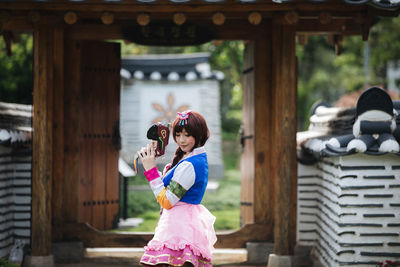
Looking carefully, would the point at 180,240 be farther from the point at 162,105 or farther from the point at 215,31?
the point at 162,105

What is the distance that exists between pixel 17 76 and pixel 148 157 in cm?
1245

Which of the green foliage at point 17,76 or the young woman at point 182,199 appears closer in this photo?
the young woman at point 182,199

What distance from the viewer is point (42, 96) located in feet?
21.1

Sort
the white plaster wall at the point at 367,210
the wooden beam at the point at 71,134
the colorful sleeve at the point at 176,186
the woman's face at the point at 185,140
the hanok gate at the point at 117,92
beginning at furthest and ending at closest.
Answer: the wooden beam at the point at 71,134 < the hanok gate at the point at 117,92 < the white plaster wall at the point at 367,210 < the woman's face at the point at 185,140 < the colorful sleeve at the point at 176,186

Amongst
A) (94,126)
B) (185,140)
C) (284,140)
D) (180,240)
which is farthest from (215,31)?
(180,240)

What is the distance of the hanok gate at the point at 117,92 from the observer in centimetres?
633

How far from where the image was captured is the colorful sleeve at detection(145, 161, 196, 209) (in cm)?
394

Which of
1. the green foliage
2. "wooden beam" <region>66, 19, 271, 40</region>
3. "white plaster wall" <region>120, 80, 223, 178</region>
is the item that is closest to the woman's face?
"wooden beam" <region>66, 19, 271, 40</region>

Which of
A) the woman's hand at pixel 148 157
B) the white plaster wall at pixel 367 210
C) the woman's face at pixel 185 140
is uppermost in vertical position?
the woman's face at pixel 185 140

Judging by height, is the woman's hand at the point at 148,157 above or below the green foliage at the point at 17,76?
below

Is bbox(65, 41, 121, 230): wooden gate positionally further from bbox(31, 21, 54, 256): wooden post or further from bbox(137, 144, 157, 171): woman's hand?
bbox(137, 144, 157, 171): woman's hand

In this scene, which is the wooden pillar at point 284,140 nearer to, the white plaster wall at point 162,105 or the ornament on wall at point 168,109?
the white plaster wall at point 162,105

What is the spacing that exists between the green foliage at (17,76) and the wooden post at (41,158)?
8.65 meters

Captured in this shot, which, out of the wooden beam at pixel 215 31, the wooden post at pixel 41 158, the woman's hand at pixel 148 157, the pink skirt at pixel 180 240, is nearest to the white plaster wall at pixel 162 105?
the wooden beam at pixel 215 31
